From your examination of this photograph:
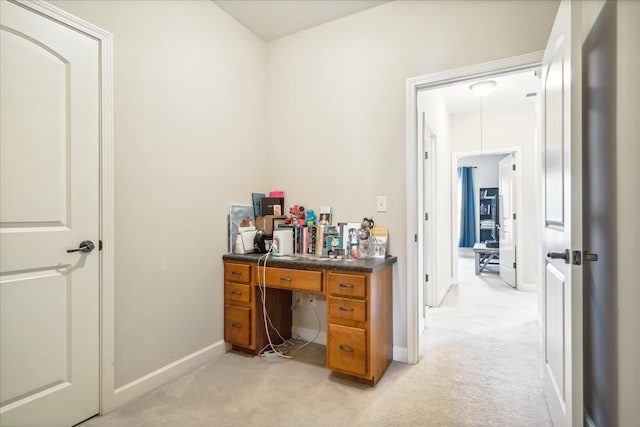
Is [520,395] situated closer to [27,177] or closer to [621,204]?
[621,204]

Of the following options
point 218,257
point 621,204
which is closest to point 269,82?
point 218,257

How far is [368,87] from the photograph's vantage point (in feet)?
8.38

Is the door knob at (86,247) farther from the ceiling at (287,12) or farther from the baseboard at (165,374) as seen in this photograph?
the ceiling at (287,12)

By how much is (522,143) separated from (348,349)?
14.6 feet

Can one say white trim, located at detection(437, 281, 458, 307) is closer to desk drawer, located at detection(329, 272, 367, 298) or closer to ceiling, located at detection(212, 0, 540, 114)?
desk drawer, located at detection(329, 272, 367, 298)

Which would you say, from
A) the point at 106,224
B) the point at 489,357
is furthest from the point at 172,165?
the point at 489,357

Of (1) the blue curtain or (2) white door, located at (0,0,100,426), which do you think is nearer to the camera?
(2) white door, located at (0,0,100,426)

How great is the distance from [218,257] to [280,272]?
0.57m

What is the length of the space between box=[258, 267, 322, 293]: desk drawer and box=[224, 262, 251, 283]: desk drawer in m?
0.12

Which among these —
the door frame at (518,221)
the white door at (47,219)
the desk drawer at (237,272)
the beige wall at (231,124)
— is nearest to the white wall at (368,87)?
the beige wall at (231,124)

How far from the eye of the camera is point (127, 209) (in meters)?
1.91

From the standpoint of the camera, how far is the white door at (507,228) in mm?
4894

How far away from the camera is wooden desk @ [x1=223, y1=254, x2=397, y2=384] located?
79.6 inches

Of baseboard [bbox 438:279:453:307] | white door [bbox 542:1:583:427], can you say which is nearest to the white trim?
baseboard [bbox 438:279:453:307]
